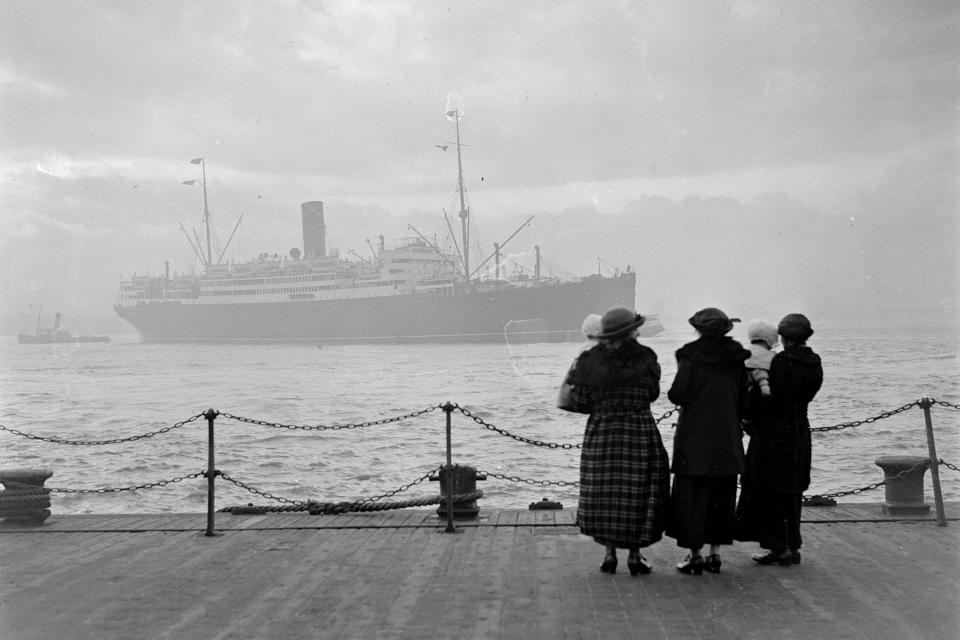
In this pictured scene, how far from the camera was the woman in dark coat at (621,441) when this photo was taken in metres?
4.19

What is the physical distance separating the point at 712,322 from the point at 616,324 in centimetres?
47

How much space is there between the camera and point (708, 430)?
4.21 metres

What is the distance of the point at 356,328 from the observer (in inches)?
2982

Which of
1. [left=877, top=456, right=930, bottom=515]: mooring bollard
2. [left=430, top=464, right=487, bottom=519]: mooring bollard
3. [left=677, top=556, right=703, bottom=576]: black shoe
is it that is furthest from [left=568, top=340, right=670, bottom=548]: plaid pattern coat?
[left=877, top=456, right=930, bottom=515]: mooring bollard

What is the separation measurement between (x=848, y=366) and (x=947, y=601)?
39.6 metres

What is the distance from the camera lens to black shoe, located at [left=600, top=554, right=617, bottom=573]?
438cm

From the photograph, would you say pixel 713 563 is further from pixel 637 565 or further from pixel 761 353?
pixel 761 353

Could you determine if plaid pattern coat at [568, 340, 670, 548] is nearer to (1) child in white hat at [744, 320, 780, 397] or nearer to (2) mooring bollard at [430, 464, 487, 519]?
(1) child in white hat at [744, 320, 780, 397]

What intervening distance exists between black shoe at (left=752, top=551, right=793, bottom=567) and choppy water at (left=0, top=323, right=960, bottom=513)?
6431mm

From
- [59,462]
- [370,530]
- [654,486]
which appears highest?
[654,486]

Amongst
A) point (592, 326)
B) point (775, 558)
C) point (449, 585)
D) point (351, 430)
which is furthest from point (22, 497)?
point (351, 430)

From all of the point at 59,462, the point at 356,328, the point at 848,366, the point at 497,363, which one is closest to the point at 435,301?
the point at 356,328

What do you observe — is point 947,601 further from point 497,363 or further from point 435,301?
point 435,301

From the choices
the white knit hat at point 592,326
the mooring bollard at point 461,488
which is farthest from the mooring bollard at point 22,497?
the white knit hat at point 592,326
